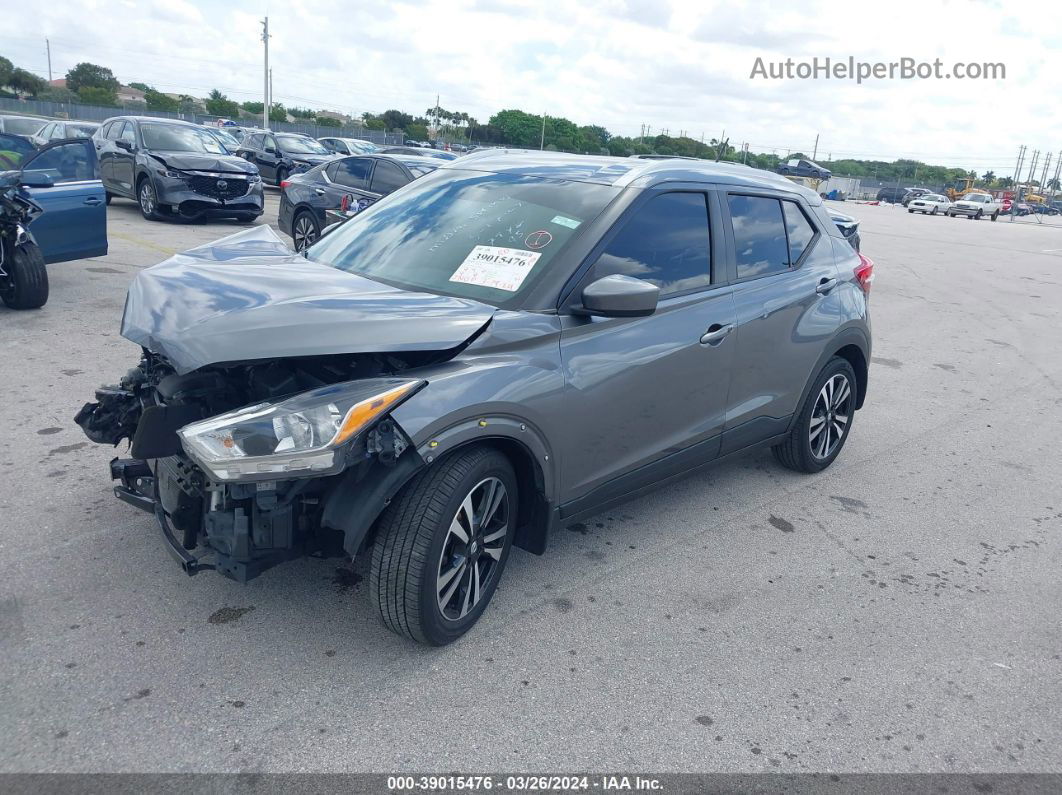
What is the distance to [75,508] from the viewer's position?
4.05 metres

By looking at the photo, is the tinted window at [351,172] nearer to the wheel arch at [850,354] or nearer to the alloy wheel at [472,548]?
the wheel arch at [850,354]

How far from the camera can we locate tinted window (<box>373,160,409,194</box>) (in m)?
12.3

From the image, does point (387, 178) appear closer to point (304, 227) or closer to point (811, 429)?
point (304, 227)

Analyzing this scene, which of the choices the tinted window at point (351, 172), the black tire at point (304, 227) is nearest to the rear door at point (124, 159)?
the black tire at point (304, 227)

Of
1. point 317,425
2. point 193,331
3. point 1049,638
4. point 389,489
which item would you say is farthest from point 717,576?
point 193,331

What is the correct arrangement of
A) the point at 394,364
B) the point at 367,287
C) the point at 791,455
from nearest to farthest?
the point at 394,364 → the point at 367,287 → the point at 791,455

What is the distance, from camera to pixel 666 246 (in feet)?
12.9

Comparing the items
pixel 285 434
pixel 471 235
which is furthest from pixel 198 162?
pixel 285 434

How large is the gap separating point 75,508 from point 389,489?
209 cm

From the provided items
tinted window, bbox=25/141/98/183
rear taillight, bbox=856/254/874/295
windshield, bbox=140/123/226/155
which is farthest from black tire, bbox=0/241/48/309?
windshield, bbox=140/123/226/155

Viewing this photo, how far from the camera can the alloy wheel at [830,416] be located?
5.15 m

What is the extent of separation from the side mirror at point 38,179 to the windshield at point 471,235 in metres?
4.88

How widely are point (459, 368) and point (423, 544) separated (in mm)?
628

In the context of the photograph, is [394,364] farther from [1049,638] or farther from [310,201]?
[310,201]
